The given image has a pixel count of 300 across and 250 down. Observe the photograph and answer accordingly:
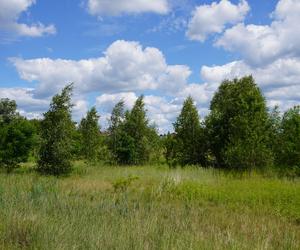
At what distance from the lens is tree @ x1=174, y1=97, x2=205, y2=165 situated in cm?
2958

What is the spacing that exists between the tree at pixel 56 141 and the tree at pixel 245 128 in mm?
8406

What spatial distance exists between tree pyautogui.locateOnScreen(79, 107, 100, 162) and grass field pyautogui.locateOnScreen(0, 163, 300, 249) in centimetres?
1253

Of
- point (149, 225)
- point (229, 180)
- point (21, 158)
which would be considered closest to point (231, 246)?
point (149, 225)

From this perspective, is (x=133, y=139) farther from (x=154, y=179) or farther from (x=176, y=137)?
(x=154, y=179)

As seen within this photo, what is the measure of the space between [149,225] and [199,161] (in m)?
21.9

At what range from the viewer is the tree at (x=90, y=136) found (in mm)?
30766

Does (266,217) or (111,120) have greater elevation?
(111,120)

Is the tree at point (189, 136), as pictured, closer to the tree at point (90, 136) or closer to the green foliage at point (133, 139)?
the green foliage at point (133, 139)

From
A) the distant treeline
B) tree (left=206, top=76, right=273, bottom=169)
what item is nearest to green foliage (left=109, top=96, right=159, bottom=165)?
the distant treeline

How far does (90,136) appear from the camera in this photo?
102ft

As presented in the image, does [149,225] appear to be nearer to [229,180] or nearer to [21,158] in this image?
[229,180]

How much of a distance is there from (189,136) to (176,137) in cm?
106

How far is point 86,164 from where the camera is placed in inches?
1196

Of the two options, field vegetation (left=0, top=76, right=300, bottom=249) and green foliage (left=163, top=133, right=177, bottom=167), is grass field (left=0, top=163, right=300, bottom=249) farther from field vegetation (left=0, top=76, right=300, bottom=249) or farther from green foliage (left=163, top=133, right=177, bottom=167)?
green foliage (left=163, top=133, right=177, bottom=167)
